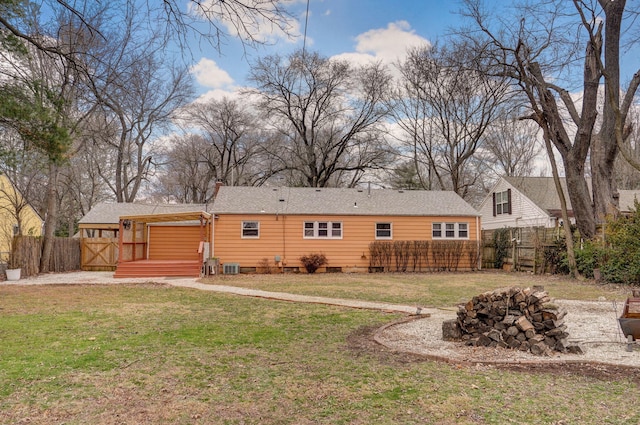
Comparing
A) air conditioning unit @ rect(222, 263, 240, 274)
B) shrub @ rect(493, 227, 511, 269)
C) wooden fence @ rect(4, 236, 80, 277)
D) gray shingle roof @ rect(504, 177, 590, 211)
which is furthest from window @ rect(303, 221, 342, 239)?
gray shingle roof @ rect(504, 177, 590, 211)

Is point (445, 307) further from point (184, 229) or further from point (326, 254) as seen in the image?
point (184, 229)

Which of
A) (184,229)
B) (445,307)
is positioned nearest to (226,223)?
(184,229)

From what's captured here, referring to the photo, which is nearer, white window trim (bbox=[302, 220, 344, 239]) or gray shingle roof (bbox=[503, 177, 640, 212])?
white window trim (bbox=[302, 220, 344, 239])

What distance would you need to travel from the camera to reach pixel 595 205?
15.0 metres

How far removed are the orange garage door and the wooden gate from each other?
173cm

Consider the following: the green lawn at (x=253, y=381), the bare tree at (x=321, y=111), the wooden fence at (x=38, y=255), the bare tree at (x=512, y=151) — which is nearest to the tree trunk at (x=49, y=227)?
the wooden fence at (x=38, y=255)

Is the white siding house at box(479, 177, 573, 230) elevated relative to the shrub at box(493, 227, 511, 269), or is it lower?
elevated

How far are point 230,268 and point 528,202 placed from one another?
1625cm

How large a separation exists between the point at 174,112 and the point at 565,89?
71.3ft

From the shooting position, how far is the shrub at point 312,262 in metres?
18.1

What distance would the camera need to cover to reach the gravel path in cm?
495

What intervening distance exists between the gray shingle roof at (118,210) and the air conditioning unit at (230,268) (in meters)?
4.42

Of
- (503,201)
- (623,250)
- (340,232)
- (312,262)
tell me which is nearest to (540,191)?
(503,201)

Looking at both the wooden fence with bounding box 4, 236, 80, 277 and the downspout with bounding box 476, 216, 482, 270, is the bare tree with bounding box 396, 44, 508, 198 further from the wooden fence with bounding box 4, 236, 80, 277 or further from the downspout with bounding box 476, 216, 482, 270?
the wooden fence with bounding box 4, 236, 80, 277
